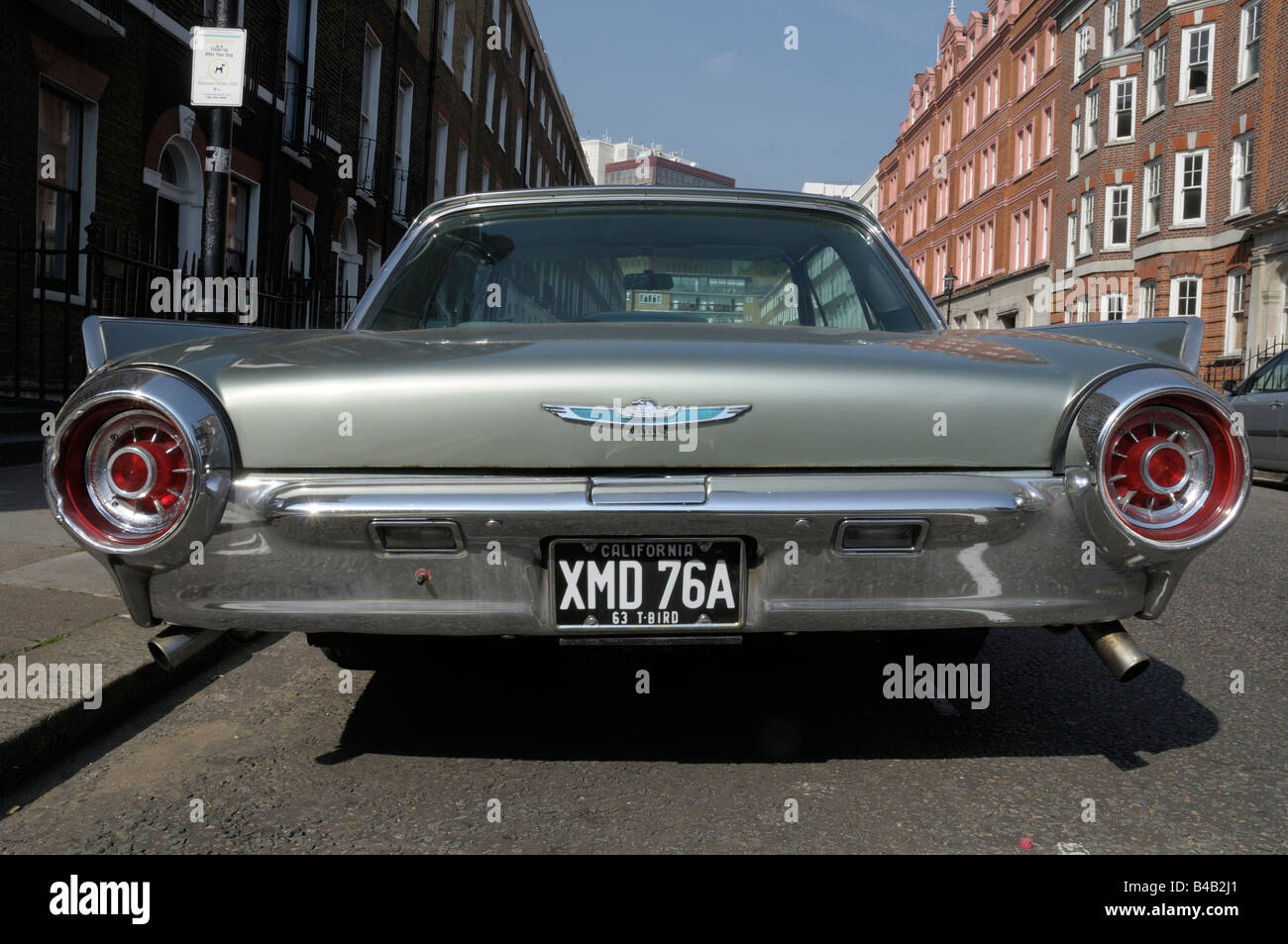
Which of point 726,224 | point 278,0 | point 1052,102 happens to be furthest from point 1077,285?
point 726,224

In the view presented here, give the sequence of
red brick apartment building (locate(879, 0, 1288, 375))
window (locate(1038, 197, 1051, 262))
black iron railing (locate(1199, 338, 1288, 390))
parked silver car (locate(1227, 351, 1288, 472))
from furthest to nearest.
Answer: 1. window (locate(1038, 197, 1051, 262))
2. red brick apartment building (locate(879, 0, 1288, 375))
3. black iron railing (locate(1199, 338, 1288, 390))
4. parked silver car (locate(1227, 351, 1288, 472))

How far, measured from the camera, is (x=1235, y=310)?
1051 inches

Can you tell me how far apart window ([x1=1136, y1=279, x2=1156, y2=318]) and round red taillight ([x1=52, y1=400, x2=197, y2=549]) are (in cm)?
3070

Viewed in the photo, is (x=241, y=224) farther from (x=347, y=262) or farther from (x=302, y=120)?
(x=347, y=262)

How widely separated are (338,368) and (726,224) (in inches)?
63.2

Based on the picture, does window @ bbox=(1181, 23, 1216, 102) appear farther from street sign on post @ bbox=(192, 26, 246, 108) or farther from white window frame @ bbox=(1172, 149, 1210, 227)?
street sign on post @ bbox=(192, 26, 246, 108)

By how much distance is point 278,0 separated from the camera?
1480cm

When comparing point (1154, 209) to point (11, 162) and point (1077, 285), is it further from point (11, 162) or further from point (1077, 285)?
point (11, 162)

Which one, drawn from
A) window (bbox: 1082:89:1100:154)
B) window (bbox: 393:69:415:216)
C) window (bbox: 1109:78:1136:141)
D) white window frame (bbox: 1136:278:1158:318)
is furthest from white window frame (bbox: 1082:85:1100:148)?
window (bbox: 393:69:415:216)

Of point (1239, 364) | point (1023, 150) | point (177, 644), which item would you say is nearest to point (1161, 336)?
point (177, 644)

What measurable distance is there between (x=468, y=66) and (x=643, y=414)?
87.7ft

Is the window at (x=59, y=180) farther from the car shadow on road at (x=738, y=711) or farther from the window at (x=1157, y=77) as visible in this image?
the window at (x=1157, y=77)

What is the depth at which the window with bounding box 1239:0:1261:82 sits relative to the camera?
25734 mm
